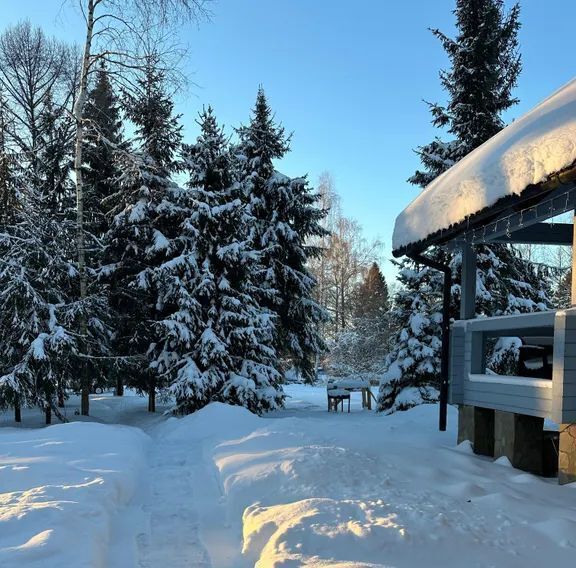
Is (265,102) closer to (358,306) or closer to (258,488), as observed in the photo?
(258,488)

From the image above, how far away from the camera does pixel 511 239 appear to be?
712 cm

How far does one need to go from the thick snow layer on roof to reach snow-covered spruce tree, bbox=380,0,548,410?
24.0 feet

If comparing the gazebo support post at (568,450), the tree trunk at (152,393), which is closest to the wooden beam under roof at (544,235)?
the gazebo support post at (568,450)

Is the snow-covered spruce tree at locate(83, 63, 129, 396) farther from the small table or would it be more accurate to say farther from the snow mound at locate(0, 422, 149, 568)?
the small table

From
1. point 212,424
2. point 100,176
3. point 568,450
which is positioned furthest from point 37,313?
point 568,450

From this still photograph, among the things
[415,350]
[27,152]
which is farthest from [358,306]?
[27,152]

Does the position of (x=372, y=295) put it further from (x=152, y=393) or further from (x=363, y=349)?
(x=152, y=393)

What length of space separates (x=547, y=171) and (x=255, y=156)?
13.6 meters

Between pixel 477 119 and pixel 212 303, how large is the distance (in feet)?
25.7

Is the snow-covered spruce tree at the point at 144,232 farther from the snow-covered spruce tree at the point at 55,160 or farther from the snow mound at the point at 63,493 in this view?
the snow mound at the point at 63,493

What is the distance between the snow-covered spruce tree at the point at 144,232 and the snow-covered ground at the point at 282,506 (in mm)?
6783

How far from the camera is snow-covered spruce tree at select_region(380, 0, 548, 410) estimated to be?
42.9 feet

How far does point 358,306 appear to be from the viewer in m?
33.9

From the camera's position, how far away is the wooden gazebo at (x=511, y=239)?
4207 millimetres
